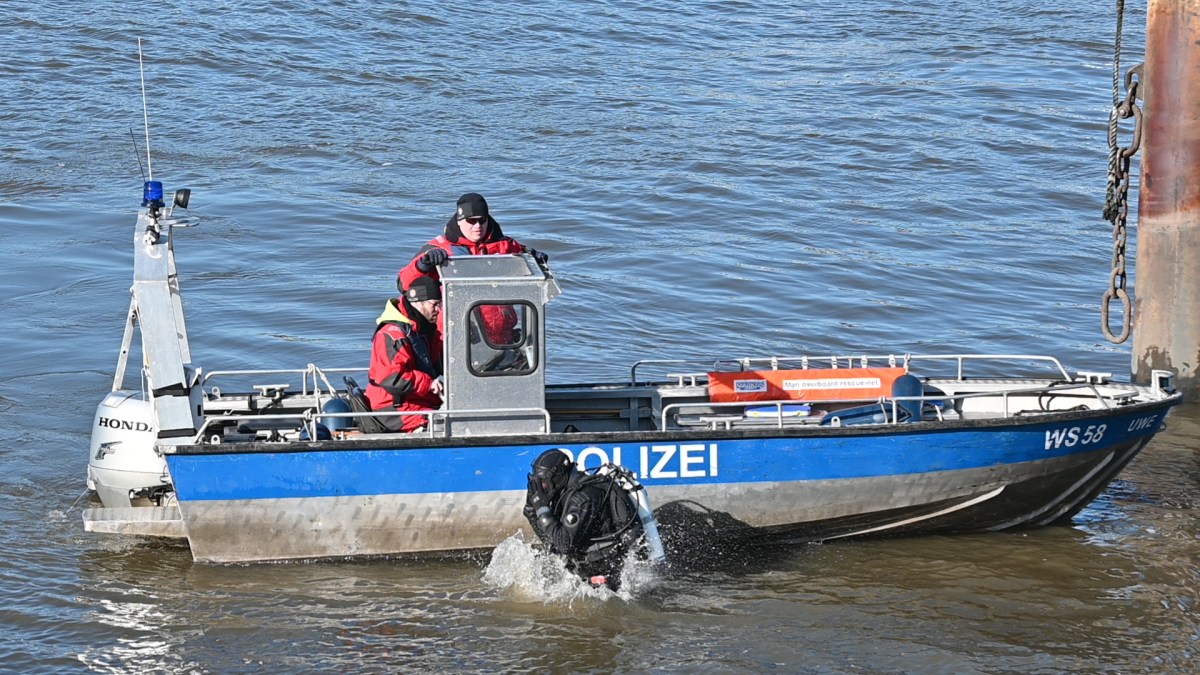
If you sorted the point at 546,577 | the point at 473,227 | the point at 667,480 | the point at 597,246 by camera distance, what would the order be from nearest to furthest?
the point at 546,577 → the point at 667,480 → the point at 473,227 → the point at 597,246

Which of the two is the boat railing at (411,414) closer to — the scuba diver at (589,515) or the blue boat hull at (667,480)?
the blue boat hull at (667,480)

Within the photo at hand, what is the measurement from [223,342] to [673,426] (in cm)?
504

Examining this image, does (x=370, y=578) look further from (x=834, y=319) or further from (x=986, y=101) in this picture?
(x=986, y=101)

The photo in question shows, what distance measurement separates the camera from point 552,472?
7766 millimetres

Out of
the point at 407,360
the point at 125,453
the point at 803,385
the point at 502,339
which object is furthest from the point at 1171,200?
the point at 125,453

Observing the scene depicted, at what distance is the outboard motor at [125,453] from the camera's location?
840 cm

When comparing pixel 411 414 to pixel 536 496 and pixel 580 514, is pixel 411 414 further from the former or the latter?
pixel 580 514

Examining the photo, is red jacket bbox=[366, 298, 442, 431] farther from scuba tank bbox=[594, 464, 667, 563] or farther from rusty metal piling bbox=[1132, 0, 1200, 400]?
rusty metal piling bbox=[1132, 0, 1200, 400]

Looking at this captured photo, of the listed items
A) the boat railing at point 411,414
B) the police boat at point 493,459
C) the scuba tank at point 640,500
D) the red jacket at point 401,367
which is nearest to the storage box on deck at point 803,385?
the police boat at point 493,459

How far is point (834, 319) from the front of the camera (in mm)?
13672

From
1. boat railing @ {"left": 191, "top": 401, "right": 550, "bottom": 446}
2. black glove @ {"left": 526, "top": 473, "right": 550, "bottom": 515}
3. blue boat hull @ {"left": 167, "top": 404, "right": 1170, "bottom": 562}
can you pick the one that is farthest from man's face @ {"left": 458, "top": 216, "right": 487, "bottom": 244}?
black glove @ {"left": 526, "top": 473, "right": 550, "bottom": 515}

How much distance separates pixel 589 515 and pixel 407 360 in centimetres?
148

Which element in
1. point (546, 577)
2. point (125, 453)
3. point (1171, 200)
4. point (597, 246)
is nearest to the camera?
point (546, 577)

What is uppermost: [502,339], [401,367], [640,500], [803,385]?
[502,339]
